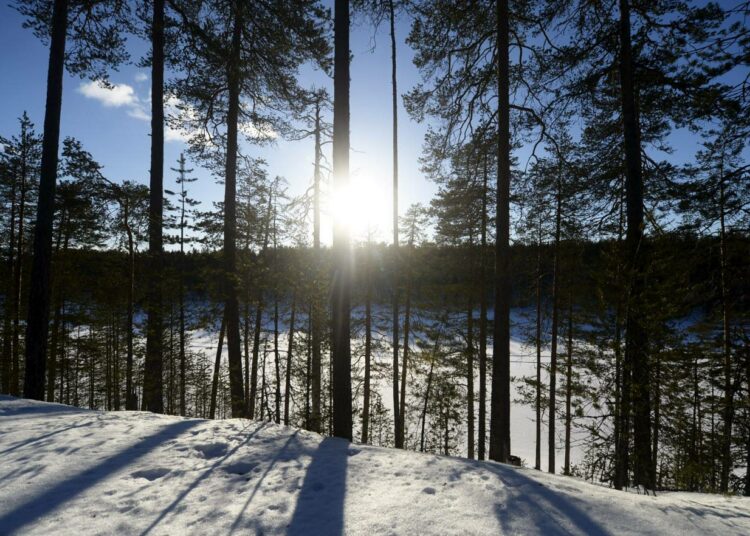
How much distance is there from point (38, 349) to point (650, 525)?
10.4 m

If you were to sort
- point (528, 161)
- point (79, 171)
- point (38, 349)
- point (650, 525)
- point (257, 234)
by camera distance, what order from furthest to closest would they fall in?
point (257, 234) < point (79, 171) < point (528, 161) < point (38, 349) < point (650, 525)

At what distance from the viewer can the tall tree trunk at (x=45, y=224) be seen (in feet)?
22.6

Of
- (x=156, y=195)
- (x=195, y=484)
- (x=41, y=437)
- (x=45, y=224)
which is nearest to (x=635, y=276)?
(x=195, y=484)

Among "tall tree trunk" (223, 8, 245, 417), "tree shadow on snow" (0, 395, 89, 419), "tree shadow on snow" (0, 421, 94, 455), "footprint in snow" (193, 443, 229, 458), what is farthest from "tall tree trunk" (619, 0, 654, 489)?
"tree shadow on snow" (0, 395, 89, 419)

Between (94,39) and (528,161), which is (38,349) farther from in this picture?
(528,161)

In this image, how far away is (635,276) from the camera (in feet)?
18.4

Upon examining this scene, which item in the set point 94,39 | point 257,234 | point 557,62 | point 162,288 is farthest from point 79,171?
point 557,62

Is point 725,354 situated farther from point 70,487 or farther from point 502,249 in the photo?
point 70,487

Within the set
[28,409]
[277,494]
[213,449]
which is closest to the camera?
[277,494]

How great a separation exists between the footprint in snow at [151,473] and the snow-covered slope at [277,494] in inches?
0.7

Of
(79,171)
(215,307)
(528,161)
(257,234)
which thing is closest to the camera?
(528,161)

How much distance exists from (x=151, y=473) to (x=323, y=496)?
5.95 feet

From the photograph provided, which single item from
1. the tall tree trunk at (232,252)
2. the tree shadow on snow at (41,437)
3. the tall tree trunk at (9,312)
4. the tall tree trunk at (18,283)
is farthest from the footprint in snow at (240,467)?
the tall tree trunk at (9,312)

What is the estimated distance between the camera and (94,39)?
818 cm
